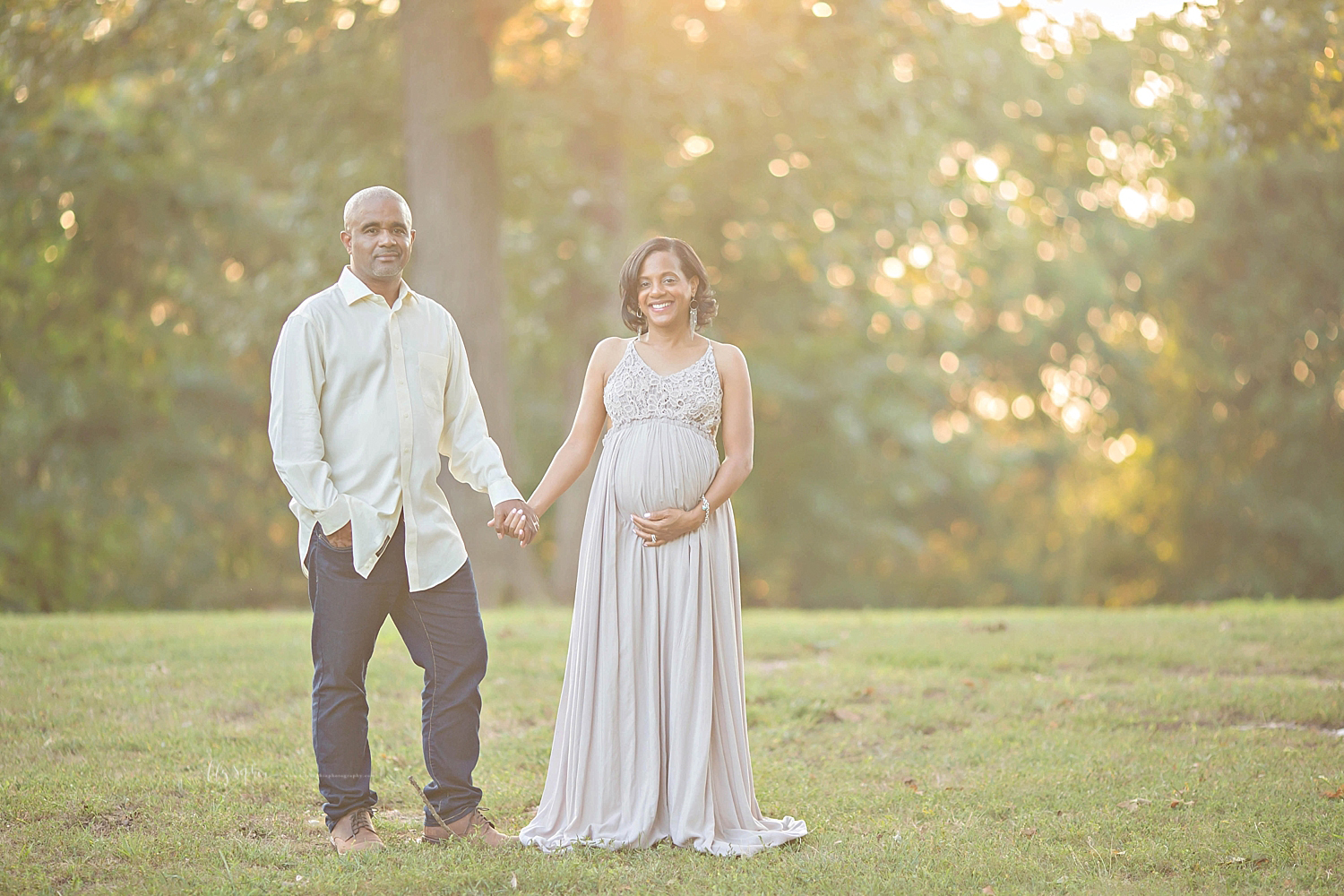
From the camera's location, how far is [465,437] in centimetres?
500

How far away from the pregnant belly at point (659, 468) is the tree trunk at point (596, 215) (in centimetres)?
696

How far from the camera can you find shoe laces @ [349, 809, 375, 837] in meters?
4.84

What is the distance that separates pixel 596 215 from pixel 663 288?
9.37m

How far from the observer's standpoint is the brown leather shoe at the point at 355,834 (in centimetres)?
478

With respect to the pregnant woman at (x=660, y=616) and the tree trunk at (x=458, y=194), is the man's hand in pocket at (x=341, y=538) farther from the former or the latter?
the tree trunk at (x=458, y=194)

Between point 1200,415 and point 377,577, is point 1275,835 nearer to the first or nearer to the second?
point 377,577

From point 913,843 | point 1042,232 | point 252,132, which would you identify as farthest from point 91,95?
point 913,843

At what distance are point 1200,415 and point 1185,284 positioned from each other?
222cm

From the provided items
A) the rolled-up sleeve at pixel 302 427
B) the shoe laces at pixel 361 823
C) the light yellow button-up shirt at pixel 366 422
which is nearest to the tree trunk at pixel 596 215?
the shoe laces at pixel 361 823

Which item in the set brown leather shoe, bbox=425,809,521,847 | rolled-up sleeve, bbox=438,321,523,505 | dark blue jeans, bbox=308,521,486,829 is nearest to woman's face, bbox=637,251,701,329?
rolled-up sleeve, bbox=438,321,523,505

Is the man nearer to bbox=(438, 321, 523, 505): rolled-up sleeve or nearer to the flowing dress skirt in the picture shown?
bbox=(438, 321, 523, 505): rolled-up sleeve

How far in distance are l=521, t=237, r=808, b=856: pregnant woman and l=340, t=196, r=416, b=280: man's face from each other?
36.2 inches

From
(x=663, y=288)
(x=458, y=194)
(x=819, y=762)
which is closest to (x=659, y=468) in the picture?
(x=663, y=288)

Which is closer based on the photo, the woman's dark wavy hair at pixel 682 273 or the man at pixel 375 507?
the man at pixel 375 507
